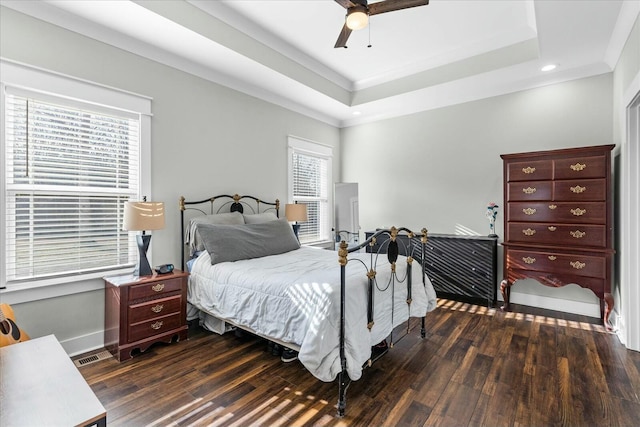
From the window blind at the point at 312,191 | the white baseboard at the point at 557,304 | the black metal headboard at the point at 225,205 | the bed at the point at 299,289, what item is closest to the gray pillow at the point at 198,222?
the bed at the point at 299,289

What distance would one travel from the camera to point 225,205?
380 cm

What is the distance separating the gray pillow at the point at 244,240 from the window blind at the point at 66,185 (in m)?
0.81

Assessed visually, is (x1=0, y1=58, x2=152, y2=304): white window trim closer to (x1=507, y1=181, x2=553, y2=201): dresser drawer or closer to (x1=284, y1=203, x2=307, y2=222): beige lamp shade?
(x1=284, y1=203, x2=307, y2=222): beige lamp shade

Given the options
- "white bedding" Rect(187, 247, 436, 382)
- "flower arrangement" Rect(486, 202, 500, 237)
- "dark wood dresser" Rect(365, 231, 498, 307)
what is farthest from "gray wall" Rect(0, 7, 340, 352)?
"flower arrangement" Rect(486, 202, 500, 237)

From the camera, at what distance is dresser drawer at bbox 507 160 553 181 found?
3.39 m

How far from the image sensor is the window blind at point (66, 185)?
237 centimetres

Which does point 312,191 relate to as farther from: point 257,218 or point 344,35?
point 344,35

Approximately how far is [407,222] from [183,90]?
11.9ft

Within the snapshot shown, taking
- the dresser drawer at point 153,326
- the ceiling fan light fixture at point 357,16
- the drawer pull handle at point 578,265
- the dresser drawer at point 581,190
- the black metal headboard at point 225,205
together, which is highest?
the ceiling fan light fixture at point 357,16

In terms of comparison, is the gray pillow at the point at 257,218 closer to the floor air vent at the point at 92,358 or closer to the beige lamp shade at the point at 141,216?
the beige lamp shade at the point at 141,216

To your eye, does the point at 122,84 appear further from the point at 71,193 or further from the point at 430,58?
the point at 430,58

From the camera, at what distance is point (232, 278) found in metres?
2.59

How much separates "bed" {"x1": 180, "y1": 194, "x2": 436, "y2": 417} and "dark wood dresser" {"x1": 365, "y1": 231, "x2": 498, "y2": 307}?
1226 mm

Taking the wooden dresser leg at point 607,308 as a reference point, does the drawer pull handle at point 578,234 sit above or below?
above
